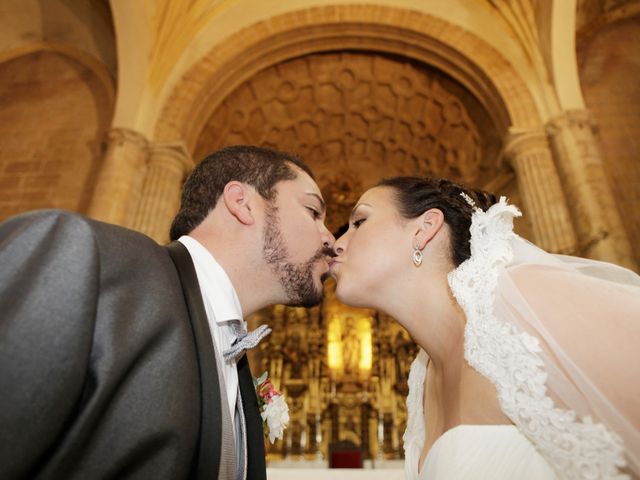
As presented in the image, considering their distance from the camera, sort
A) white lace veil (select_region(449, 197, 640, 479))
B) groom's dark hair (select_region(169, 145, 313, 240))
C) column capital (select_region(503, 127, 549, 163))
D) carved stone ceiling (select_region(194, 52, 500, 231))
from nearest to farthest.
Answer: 1. white lace veil (select_region(449, 197, 640, 479))
2. groom's dark hair (select_region(169, 145, 313, 240))
3. column capital (select_region(503, 127, 549, 163))
4. carved stone ceiling (select_region(194, 52, 500, 231))

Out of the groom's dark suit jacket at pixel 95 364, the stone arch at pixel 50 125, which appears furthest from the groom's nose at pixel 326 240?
the stone arch at pixel 50 125

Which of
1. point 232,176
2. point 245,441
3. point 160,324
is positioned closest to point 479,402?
point 245,441

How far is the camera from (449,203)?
202 centimetres

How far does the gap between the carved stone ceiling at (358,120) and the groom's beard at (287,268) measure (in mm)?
6833

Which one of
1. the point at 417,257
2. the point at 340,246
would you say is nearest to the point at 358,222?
the point at 340,246

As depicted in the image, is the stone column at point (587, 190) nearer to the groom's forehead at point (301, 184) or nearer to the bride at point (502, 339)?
the bride at point (502, 339)

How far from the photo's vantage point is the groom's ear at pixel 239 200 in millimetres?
1777

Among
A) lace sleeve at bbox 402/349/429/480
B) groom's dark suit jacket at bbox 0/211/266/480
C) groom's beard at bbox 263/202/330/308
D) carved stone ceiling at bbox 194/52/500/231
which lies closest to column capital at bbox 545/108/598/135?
carved stone ceiling at bbox 194/52/500/231

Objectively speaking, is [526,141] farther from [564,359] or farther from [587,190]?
[564,359]

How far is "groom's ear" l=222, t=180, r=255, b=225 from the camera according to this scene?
1777 millimetres

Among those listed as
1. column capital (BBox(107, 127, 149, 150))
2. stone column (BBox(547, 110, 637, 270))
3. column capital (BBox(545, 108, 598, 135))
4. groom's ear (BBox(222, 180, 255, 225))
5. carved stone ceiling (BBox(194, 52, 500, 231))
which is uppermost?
carved stone ceiling (BBox(194, 52, 500, 231))

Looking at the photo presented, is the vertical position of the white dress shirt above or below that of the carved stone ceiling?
below

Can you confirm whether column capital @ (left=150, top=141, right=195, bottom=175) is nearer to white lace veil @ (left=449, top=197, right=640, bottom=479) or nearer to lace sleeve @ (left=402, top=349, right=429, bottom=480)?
lace sleeve @ (left=402, top=349, right=429, bottom=480)

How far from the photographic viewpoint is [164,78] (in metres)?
7.59
